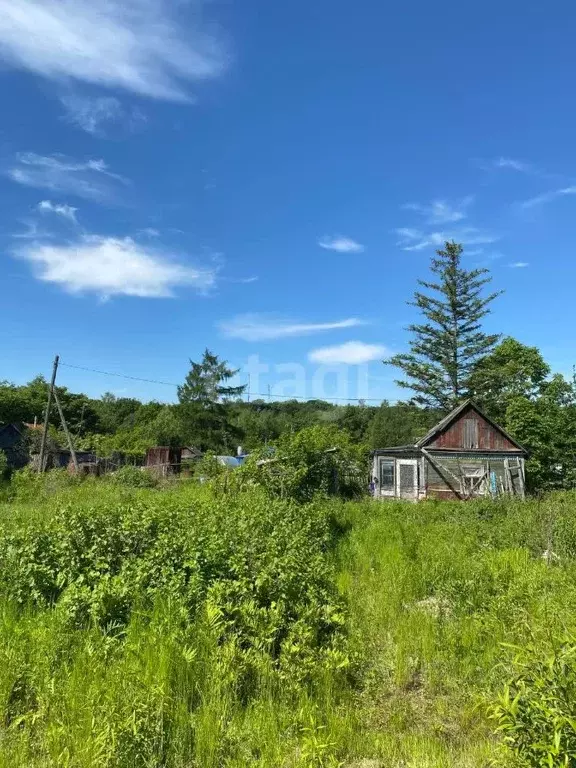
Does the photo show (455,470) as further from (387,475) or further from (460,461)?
(387,475)

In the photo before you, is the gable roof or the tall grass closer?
the tall grass

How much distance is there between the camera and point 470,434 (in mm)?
24375

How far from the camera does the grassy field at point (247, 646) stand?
134 inches

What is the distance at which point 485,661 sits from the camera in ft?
15.7

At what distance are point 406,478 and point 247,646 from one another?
2076 cm

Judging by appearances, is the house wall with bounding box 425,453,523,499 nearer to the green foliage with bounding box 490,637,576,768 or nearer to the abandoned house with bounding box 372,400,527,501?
the abandoned house with bounding box 372,400,527,501

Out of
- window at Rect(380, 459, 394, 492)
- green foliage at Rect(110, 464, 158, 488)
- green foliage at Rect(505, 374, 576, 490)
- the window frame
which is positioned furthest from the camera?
green foliage at Rect(505, 374, 576, 490)

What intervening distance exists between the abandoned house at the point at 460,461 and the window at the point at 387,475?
11 centimetres

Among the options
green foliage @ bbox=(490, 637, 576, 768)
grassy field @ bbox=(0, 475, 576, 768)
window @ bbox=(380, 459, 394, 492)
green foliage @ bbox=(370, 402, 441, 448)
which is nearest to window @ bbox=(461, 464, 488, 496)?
window @ bbox=(380, 459, 394, 492)

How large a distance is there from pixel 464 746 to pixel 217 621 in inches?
85.0

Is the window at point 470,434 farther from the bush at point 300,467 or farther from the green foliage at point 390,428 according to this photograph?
the green foliage at point 390,428

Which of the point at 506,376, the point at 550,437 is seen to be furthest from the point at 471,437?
the point at 506,376

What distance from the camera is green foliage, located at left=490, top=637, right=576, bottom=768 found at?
8.29 feet

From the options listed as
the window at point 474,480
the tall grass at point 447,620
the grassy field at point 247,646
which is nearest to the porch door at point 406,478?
the window at point 474,480
